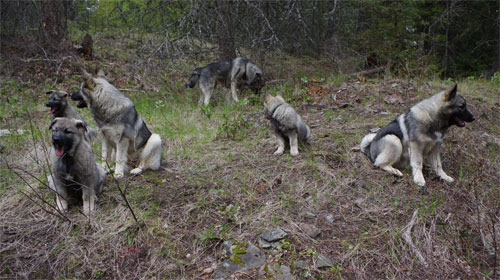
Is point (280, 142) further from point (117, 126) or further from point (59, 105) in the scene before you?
point (59, 105)

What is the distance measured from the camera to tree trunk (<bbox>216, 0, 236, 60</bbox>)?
9258mm

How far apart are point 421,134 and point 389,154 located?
0.50 m

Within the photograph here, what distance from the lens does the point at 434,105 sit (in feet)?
14.5

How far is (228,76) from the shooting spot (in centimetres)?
917

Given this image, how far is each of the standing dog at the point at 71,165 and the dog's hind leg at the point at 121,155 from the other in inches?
34.3

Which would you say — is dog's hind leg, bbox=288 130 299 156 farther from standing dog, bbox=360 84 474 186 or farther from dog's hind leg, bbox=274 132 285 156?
standing dog, bbox=360 84 474 186

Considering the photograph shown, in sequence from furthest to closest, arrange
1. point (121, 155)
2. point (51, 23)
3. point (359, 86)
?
point (51, 23), point (359, 86), point (121, 155)

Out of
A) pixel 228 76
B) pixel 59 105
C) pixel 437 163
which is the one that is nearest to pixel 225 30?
pixel 228 76

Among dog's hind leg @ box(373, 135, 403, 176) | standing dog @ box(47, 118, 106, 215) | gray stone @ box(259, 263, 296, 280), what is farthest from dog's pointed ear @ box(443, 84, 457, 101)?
standing dog @ box(47, 118, 106, 215)

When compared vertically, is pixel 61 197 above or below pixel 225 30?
below

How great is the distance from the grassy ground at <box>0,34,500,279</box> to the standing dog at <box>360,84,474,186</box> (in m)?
0.21

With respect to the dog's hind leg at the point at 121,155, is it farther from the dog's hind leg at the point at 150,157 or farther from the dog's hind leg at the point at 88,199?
the dog's hind leg at the point at 88,199

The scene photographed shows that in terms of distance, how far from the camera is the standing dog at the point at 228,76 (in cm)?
896

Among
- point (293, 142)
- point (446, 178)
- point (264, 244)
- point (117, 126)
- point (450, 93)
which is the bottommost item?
point (446, 178)
